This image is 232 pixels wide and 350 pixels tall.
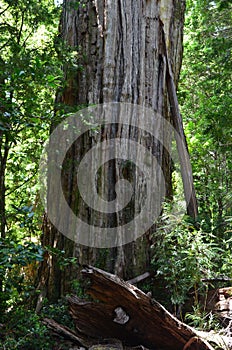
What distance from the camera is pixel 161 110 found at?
6.39 meters

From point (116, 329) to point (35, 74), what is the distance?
2.44m

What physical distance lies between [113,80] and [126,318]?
129 inches

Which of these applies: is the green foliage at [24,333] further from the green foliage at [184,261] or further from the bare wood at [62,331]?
the green foliage at [184,261]

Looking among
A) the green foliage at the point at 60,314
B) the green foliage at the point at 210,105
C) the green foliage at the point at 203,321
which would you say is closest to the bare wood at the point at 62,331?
the green foliage at the point at 60,314

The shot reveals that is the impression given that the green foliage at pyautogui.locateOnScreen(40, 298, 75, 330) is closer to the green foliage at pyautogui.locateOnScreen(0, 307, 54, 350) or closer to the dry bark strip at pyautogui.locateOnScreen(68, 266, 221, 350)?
the green foliage at pyautogui.locateOnScreen(0, 307, 54, 350)

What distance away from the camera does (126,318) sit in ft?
13.1

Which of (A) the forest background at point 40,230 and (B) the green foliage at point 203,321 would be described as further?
(B) the green foliage at point 203,321

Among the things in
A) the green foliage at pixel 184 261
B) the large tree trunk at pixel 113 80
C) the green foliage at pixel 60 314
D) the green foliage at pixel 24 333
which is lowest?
the green foliage at pixel 24 333

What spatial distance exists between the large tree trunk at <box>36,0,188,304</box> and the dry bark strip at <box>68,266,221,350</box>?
1176 mm

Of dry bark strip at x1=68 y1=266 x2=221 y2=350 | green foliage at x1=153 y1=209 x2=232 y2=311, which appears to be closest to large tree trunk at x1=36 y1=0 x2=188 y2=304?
green foliage at x1=153 y1=209 x2=232 y2=311

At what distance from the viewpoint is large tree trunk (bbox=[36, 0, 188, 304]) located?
543cm

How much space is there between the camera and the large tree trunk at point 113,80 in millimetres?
5430

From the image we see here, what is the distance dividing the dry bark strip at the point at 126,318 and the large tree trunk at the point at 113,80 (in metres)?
1.18

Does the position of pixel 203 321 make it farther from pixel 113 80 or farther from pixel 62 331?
pixel 113 80
